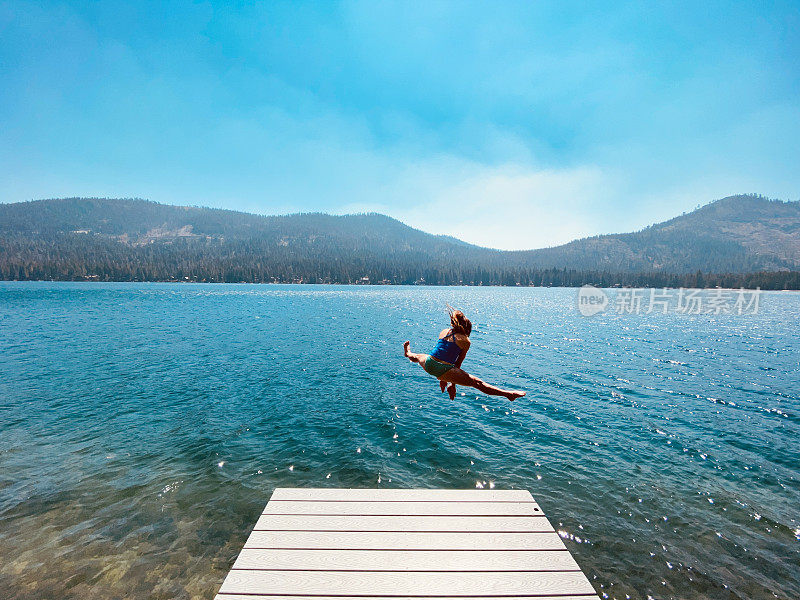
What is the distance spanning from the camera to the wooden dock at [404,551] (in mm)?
5199

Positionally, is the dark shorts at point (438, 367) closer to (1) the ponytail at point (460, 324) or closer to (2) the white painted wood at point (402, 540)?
(1) the ponytail at point (460, 324)

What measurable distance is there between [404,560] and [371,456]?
29.4 ft

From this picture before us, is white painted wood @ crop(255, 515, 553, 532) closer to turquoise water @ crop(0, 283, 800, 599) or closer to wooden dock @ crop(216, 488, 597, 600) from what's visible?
wooden dock @ crop(216, 488, 597, 600)

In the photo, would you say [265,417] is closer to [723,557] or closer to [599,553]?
[599,553]

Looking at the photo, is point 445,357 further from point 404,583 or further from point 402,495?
point 402,495

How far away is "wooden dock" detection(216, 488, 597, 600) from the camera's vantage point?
520cm

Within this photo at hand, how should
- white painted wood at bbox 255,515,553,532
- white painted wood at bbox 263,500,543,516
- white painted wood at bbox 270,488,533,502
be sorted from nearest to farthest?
white painted wood at bbox 255,515,553,532 → white painted wood at bbox 263,500,543,516 → white painted wood at bbox 270,488,533,502

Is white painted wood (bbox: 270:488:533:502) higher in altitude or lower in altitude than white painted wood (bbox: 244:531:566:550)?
lower

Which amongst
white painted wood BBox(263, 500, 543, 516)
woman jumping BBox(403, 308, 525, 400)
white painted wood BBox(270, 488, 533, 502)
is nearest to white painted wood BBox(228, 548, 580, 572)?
white painted wood BBox(263, 500, 543, 516)

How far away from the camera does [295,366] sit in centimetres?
2862

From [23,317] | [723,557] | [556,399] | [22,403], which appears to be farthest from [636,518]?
[23,317]

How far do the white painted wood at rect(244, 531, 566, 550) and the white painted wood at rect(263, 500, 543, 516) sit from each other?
0.57 meters

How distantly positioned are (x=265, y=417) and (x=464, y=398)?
478 inches
